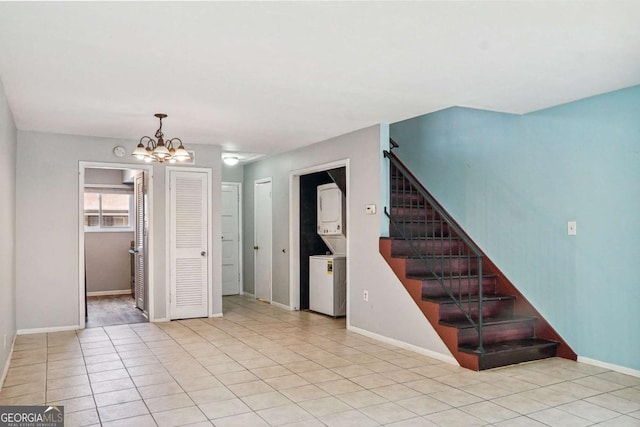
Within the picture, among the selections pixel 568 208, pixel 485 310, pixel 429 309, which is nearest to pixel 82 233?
pixel 429 309

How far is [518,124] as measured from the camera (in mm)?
5059

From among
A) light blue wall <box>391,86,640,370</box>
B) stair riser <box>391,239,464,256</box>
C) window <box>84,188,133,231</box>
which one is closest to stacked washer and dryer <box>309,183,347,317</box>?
stair riser <box>391,239,464,256</box>

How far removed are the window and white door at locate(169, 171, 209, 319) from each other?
307cm

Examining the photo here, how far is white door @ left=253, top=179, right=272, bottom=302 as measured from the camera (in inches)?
313

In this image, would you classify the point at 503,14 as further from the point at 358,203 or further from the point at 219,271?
the point at 219,271

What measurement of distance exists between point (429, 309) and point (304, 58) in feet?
8.70

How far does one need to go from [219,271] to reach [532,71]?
471 cm

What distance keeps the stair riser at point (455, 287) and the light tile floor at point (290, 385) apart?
0.64 m

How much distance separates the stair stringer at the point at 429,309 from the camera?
14.2 feet

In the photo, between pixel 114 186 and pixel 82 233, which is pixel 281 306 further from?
pixel 114 186

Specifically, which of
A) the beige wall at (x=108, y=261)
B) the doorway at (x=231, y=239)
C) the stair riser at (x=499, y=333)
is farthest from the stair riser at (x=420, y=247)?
the beige wall at (x=108, y=261)

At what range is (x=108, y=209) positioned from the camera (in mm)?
9109

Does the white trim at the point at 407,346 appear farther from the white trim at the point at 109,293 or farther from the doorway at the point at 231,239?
the white trim at the point at 109,293

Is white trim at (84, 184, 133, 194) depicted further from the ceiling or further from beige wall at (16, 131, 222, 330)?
the ceiling
